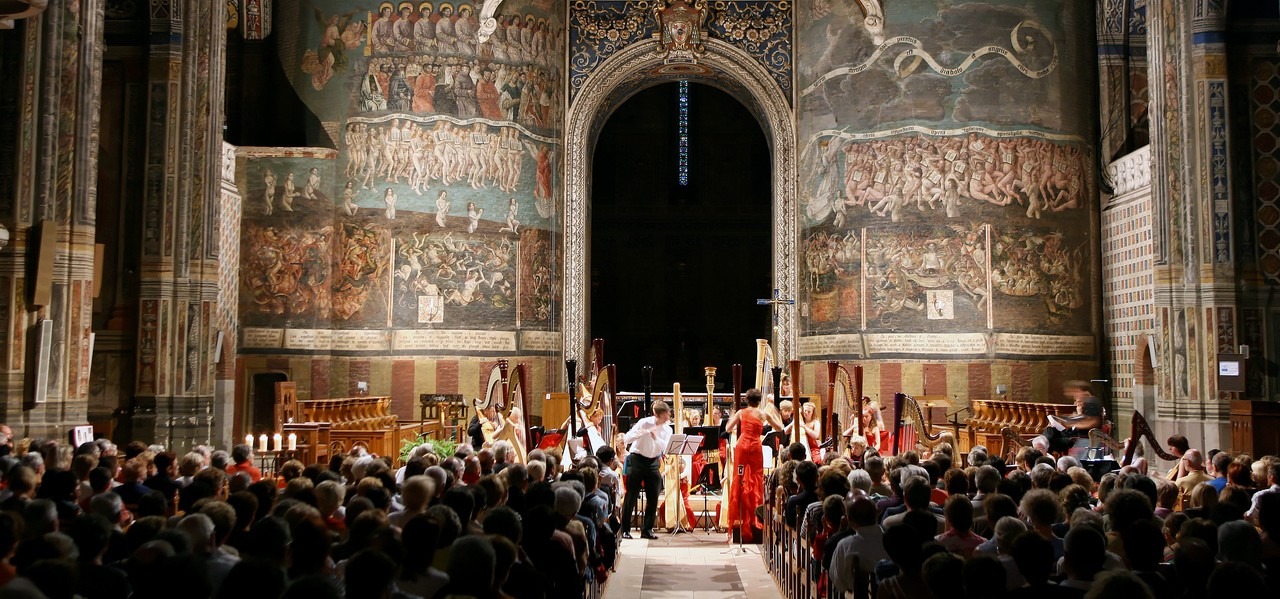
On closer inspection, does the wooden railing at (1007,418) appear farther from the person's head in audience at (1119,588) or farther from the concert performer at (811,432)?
the person's head in audience at (1119,588)

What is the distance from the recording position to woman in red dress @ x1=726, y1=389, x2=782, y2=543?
14359 millimetres

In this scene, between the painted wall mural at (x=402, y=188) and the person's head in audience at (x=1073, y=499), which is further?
the painted wall mural at (x=402, y=188)

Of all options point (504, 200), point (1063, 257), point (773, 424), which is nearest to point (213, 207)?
point (504, 200)

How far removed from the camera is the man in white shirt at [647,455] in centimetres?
1446

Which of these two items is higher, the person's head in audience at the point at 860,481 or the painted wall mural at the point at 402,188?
the painted wall mural at the point at 402,188

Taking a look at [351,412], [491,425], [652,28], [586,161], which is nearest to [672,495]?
[491,425]

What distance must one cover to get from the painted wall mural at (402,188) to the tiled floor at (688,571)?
1198 cm

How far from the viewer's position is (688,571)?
41.5 feet

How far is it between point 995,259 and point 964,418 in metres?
3.58

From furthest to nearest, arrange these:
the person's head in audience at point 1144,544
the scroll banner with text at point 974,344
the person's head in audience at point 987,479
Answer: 1. the scroll banner with text at point 974,344
2. the person's head in audience at point 987,479
3. the person's head in audience at point 1144,544

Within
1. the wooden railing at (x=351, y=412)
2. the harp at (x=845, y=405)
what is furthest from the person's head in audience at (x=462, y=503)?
the wooden railing at (x=351, y=412)

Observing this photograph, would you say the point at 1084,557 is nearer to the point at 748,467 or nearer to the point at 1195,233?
the point at 748,467

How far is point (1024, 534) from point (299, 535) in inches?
131

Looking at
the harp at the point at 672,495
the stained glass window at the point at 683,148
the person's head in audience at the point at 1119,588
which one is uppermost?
the stained glass window at the point at 683,148
